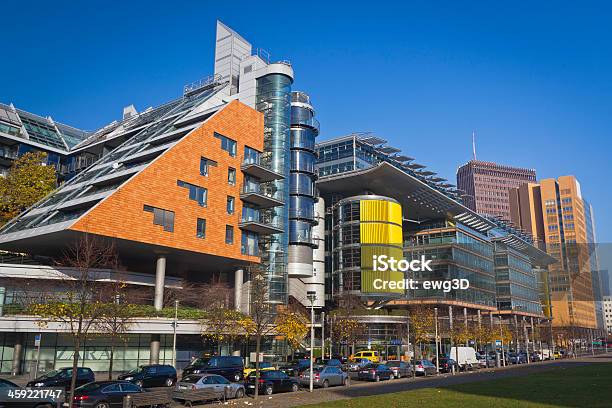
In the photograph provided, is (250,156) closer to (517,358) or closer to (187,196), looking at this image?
(187,196)

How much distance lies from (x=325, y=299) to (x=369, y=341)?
1301cm

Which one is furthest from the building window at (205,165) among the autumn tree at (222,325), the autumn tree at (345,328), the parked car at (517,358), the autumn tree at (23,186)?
the parked car at (517,358)

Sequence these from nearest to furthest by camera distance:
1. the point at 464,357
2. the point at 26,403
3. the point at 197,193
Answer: the point at 26,403 → the point at 197,193 → the point at 464,357

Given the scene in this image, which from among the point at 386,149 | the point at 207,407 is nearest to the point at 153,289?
the point at 207,407

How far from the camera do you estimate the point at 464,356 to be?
62.4 meters

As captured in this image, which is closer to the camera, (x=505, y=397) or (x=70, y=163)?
(x=505, y=397)

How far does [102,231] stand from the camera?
44.5 metres

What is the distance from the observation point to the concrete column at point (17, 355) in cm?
4356

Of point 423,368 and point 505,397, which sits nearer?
point 505,397

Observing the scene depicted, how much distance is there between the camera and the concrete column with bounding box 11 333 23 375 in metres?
43.6

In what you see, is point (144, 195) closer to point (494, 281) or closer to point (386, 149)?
point (386, 149)

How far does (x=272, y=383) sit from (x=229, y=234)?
25.9 m

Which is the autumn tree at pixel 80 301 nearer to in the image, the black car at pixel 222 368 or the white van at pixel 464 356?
the black car at pixel 222 368

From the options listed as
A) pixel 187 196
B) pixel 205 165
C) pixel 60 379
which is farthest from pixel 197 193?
pixel 60 379
